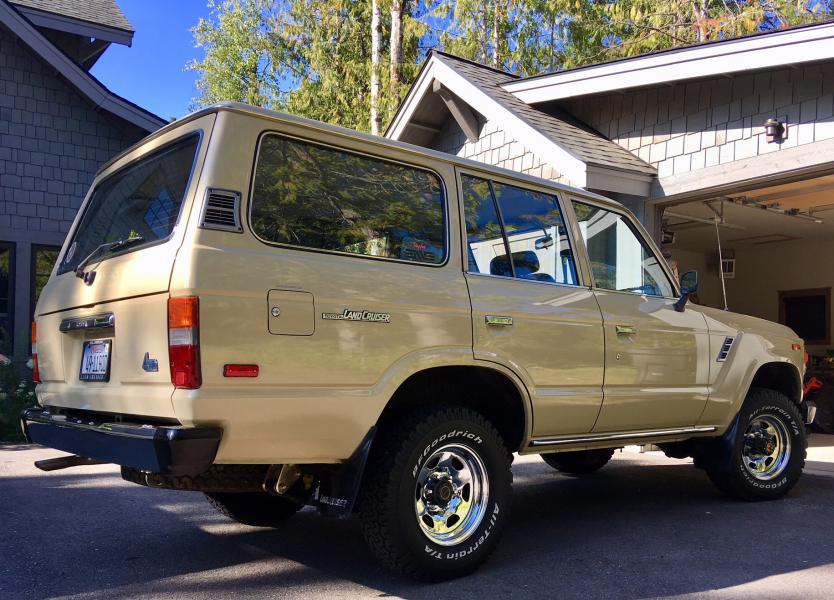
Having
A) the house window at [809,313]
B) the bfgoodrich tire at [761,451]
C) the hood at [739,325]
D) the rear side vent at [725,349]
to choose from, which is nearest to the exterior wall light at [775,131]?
the hood at [739,325]

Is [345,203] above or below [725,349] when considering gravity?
above

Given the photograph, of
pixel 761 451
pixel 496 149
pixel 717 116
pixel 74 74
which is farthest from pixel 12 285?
pixel 761 451

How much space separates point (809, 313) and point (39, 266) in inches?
533

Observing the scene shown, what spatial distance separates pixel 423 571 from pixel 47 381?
2.20 m

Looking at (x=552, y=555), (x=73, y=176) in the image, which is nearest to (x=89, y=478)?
(x=552, y=555)

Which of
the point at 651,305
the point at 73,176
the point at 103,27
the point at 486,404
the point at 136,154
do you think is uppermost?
the point at 103,27

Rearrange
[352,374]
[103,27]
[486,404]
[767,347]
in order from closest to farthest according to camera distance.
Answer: [352,374] < [486,404] < [767,347] < [103,27]

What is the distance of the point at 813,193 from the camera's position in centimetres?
1011

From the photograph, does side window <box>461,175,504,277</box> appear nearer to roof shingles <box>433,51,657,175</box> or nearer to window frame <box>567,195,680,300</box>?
window frame <box>567,195,680,300</box>

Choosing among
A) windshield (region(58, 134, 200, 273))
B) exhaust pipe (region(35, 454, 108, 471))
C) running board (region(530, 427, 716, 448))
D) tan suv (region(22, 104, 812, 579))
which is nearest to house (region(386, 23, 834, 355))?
running board (region(530, 427, 716, 448))

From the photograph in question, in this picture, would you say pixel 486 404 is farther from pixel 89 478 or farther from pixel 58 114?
pixel 58 114

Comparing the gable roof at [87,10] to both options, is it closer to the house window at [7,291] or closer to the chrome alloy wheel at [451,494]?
the house window at [7,291]

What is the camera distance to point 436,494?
A: 3.88 meters

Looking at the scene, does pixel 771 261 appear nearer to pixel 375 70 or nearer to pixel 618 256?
pixel 375 70
